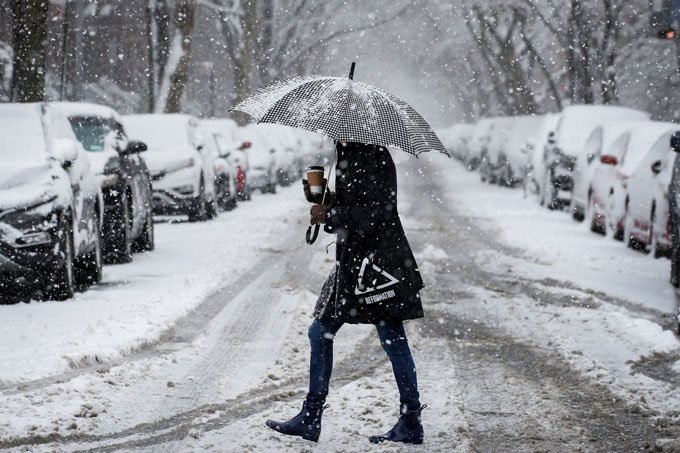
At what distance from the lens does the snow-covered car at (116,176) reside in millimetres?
12297

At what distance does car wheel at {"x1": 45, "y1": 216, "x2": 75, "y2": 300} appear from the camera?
30.8ft

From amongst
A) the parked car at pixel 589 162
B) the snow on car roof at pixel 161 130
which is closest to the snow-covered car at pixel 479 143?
the parked car at pixel 589 162

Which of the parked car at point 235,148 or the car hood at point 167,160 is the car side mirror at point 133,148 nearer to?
the car hood at point 167,160

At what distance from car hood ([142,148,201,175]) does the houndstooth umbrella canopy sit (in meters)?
12.3

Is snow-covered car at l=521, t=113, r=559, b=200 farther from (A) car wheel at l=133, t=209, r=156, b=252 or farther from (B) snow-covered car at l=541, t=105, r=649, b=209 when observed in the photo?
(A) car wheel at l=133, t=209, r=156, b=252

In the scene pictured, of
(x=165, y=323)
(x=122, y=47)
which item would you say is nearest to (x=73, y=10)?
(x=165, y=323)

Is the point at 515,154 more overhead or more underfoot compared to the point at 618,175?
more underfoot

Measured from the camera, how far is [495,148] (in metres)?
33.3

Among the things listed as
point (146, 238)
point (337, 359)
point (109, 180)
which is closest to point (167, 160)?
point (146, 238)

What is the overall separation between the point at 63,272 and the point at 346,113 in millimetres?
4875

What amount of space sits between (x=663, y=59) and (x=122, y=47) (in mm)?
21482

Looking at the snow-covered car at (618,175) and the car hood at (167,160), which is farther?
the car hood at (167,160)

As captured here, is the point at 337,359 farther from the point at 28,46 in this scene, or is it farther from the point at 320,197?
the point at 28,46

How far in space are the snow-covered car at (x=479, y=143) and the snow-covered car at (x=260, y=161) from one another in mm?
10948
